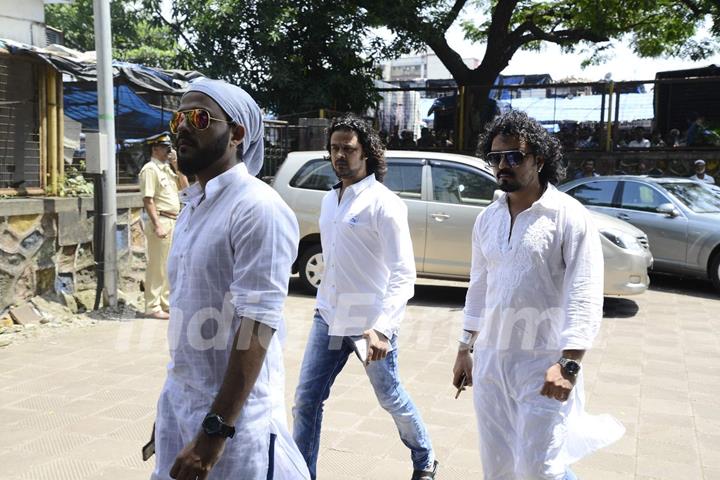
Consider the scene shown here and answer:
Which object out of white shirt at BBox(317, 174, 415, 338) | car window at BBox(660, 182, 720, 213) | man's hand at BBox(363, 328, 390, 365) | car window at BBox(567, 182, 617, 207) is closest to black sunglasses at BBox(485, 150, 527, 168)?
white shirt at BBox(317, 174, 415, 338)

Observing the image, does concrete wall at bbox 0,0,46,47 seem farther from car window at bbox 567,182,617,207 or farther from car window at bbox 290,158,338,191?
car window at bbox 567,182,617,207

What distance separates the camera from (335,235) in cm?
386

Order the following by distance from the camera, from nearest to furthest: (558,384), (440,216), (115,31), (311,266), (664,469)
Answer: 1. (558,384)
2. (664,469)
3. (440,216)
4. (311,266)
5. (115,31)

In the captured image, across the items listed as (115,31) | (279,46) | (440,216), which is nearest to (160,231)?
(440,216)

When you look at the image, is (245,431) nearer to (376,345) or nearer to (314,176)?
(376,345)

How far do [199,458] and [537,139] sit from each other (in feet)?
6.09

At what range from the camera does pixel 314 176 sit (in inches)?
375

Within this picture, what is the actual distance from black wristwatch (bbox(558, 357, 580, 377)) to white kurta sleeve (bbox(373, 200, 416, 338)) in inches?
42.1

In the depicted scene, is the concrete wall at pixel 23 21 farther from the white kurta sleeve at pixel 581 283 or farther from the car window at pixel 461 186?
the white kurta sleeve at pixel 581 283

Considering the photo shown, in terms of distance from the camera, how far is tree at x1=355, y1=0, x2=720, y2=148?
1630 cm

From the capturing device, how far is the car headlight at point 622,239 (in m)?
8.53

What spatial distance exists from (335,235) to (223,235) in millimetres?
1827

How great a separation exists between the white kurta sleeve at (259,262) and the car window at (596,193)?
31.6 ft

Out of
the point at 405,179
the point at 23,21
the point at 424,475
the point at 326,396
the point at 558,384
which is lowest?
the point at 424,475
